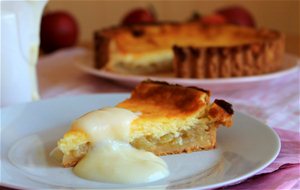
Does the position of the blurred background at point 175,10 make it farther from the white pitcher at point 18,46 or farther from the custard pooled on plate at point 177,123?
the custard pooled on plate at point 177,123

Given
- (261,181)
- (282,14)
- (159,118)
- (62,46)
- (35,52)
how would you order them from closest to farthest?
(261,181)
(159,118)
(35,52)
(62,46)
(282,14)

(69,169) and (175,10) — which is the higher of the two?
(69,169)

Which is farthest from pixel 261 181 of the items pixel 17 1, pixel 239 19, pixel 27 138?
pixel 239 19

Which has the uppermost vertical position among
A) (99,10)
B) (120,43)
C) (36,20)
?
(36,20)

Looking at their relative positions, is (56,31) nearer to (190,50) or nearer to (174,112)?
(190,50)

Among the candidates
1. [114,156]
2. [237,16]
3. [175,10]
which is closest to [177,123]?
[114,156]

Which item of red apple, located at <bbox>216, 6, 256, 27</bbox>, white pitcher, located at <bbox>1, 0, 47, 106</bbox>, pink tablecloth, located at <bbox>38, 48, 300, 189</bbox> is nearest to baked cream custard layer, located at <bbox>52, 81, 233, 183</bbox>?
pink tablecloth, located at <bbox>38, 48, 300, 189</bbox>

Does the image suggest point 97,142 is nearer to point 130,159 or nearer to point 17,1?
point 130,159
